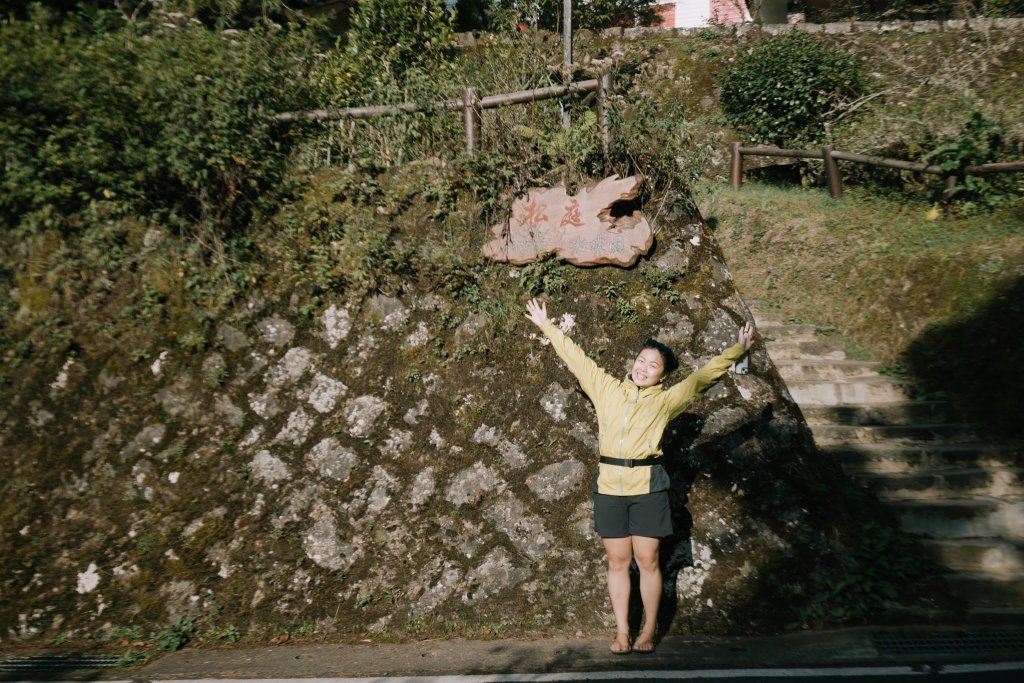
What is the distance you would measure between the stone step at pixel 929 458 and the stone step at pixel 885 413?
38cm

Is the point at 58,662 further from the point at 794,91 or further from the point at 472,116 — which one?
the point at 794,91

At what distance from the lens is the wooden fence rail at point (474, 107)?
6.02m

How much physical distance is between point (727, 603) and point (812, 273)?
4928mm

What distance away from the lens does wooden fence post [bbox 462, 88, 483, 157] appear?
6.24 metres

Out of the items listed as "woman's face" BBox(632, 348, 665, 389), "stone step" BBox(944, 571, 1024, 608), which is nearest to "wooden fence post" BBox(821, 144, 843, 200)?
"stone step" BBox(944, 571, 1024, 608)

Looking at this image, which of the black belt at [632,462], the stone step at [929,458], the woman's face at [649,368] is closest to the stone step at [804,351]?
the stone step at [929,458]

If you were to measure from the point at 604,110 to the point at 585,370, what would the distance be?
287cm

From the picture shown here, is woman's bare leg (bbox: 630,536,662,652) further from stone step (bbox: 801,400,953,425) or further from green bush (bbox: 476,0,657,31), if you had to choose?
green bush (bbox: 476,0,657,31)

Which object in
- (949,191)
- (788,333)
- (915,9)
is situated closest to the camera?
(788,333)

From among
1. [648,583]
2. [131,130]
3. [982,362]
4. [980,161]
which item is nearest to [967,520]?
[982,362]

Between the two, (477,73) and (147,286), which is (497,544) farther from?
(477,73)

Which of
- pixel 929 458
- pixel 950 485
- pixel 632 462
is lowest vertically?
pixel 950 485

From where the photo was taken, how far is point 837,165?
9766mm

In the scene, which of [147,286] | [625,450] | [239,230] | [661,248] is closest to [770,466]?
[625,450]
